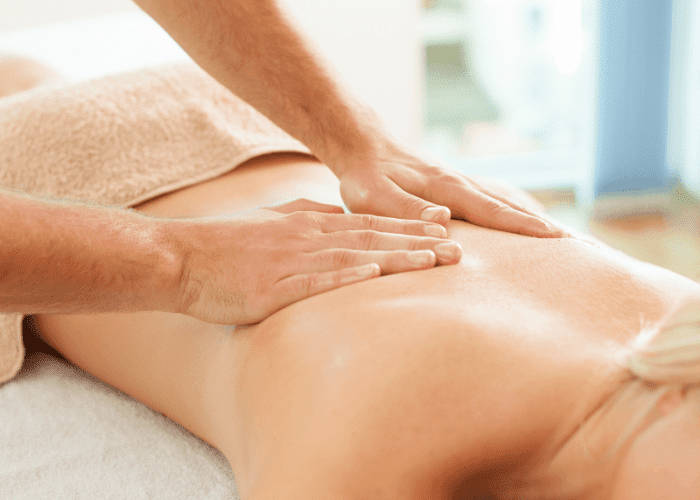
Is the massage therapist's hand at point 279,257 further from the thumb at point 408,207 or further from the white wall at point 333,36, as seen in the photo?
the white wall at point 333,36

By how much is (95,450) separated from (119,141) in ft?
2.17

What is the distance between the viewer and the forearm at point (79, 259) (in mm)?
780

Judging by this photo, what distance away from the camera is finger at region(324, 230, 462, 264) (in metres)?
0.89

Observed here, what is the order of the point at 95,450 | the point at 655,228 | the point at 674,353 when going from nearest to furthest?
the point at 674,353
the point at 95,450
the point at 655,228

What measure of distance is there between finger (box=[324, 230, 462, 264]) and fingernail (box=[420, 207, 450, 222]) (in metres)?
0.10

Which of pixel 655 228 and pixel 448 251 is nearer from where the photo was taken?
pixel 448 251

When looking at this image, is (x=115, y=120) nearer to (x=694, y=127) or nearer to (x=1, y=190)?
(x=1, y=190)

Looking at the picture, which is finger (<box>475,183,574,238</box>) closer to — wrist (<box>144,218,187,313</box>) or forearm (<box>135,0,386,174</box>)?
forearm (<box>135,0,386,174</box>)

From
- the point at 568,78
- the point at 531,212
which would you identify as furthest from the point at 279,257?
the point at 568,78

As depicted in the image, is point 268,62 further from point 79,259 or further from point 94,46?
point 94,46

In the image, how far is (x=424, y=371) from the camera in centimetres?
67

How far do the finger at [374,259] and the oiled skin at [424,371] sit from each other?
0.02m

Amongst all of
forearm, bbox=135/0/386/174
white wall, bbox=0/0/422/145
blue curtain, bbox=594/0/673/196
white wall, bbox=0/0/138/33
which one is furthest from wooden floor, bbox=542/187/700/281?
white wall, bbox=0/0/138/33

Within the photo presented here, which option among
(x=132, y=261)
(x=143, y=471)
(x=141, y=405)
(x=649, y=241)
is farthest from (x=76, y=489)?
(x=649, y=241)
